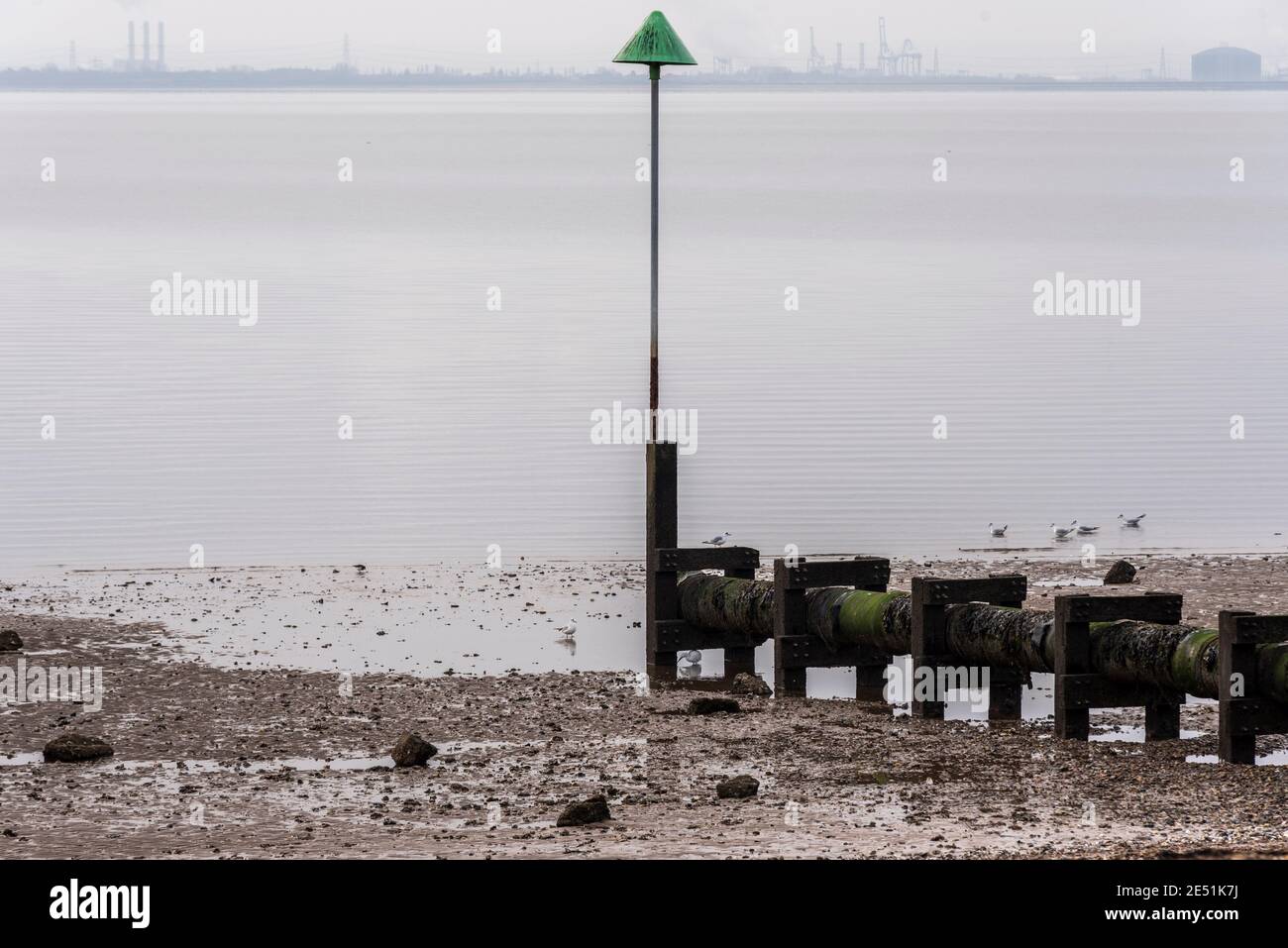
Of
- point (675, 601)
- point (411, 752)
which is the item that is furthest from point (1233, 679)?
point (675, 601)

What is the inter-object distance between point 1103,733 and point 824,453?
21130 millimetres

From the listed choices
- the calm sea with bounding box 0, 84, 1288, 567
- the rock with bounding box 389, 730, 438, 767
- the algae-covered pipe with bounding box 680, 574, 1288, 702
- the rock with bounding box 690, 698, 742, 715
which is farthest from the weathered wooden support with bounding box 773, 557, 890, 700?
the calm sea with bounding box 0, 84, 1288, 567

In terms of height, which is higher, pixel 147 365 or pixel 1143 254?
pixel 1143 254

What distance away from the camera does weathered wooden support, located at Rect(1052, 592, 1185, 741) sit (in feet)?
55.9

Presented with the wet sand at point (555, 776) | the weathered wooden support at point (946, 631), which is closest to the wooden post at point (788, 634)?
the wet sand at point (555, 776)

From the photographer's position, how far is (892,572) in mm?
26750

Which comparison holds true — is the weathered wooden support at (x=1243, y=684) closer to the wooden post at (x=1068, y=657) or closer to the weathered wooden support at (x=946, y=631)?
the wooden post at (x=1068, y=657)

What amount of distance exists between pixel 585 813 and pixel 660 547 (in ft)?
25.6

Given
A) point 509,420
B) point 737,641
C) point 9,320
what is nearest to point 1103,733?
point 737,641

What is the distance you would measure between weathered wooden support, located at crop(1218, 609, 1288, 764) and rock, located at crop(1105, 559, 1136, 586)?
33.1 feet

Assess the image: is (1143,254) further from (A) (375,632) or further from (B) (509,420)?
(A) (375,632)

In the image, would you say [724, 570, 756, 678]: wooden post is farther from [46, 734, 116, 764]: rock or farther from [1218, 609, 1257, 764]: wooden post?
[46, 734, 116, 764]: rock

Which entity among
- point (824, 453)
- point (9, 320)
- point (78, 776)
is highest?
point (9, 320)

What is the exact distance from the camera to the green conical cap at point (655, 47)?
74.8ft
